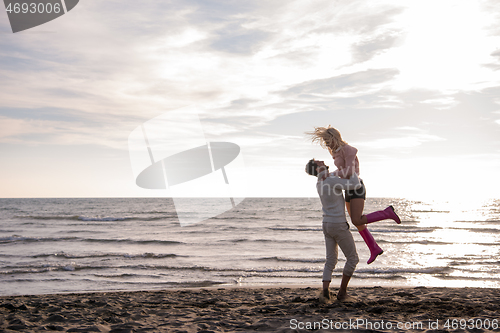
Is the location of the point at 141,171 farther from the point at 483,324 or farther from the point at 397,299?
the point at 483,324

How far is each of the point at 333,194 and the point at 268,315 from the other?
1708 mm

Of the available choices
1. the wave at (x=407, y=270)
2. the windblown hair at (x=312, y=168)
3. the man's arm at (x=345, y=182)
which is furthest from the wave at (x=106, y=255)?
the man's arm at (x=345, y=182)

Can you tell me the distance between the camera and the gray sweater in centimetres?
418

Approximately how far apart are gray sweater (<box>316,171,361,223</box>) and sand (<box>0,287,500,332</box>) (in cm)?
114

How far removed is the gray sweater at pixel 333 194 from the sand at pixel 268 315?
45.0 inches

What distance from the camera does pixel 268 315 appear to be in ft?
14.0

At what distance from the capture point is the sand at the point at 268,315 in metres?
3.63

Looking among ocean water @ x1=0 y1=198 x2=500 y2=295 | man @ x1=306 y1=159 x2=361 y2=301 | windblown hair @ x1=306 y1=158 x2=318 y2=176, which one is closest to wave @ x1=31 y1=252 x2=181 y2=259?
ocean water @ x1=0 y1=198 x2=500 y2=295

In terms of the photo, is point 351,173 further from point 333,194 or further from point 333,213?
point 333,213

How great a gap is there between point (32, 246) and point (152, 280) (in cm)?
878

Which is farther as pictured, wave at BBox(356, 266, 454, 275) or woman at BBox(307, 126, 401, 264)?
wave at BBox(356, 266, 454, 275)

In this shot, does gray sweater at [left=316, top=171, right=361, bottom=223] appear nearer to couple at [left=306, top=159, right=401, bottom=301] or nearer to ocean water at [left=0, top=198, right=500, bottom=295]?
couple at [left=306, top=159, right=401, bottom=301]

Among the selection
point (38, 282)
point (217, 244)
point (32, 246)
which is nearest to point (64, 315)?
point (38, 282)

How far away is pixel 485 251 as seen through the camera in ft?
44.7
